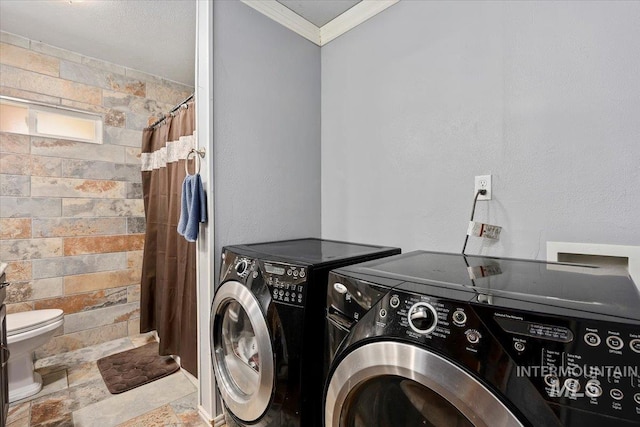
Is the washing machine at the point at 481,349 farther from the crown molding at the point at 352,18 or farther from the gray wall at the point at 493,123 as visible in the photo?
the crown molding at the point at 352,18

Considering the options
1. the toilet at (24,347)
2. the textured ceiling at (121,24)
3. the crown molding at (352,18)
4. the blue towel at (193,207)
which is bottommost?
the toilet at (24,347)

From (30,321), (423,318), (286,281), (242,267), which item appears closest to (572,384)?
(423,318)

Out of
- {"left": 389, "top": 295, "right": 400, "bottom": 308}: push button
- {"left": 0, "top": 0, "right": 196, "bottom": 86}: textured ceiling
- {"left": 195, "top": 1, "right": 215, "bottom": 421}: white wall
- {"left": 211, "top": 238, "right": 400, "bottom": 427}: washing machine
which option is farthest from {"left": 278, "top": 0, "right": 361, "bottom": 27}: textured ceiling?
{"left": 389, "top": 295, "right": 400, "bottom": 308}: push button

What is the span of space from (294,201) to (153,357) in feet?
5.79

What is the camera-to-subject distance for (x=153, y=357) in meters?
2.34

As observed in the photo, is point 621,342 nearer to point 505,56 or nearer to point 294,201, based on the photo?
point 505,56

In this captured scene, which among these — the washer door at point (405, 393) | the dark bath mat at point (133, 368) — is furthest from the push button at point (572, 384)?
the dark bath mat at point (133, 368)

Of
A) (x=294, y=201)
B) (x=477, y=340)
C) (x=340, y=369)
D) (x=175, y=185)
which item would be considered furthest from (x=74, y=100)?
(x=477, y=340)

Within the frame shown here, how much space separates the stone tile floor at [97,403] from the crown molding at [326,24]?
2.45 m

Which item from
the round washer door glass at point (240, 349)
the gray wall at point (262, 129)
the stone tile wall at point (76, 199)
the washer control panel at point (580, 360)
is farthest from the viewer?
the stone tile wall at point (76, 199)

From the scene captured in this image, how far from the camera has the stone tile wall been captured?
224 cm

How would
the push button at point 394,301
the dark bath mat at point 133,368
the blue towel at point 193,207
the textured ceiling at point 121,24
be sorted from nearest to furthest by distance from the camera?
the push button at point 394,301 < the blue towel at point 193,207 < the textured ceiling at point 121,24 < the dark bath mat at point 133,368

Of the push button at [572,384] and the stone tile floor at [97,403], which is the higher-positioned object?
the push button at [572,384]

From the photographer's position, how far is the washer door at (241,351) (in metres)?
1.15
